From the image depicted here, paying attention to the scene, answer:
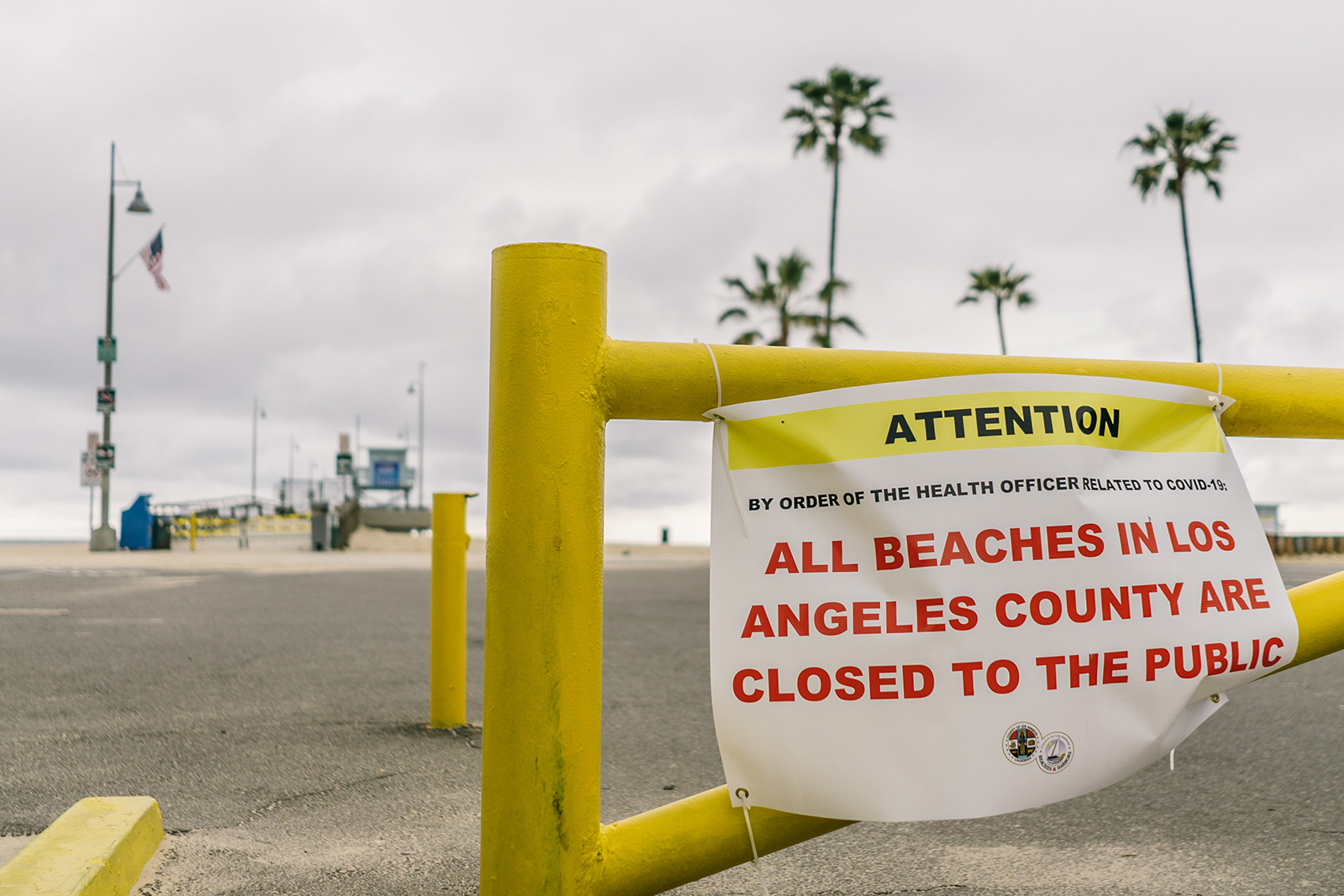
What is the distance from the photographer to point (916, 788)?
147 centimetres

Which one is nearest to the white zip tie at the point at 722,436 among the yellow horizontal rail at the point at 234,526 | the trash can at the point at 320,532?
the trash can at the point at 320,532

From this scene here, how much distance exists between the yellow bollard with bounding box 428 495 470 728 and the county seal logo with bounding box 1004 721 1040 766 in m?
3.63

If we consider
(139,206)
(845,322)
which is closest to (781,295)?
(845,322)

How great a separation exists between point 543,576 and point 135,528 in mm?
34435

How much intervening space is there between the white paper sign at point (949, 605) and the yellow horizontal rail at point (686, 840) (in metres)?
0.07

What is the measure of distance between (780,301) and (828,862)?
3014 centimetres

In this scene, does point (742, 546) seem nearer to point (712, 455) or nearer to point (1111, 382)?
point (712, 455)

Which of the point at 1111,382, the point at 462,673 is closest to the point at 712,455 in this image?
the point at 1111,382

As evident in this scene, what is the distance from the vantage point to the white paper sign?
1.46 metres

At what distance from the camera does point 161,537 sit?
32281mm

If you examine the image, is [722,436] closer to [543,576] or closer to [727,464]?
[727,464]

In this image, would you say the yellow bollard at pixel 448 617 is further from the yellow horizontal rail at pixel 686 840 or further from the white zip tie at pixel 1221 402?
the white zip tie at pixel 1221 402

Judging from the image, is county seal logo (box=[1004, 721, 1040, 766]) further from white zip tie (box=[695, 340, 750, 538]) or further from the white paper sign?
white zip tie (box=[695, 340, 750, 538])

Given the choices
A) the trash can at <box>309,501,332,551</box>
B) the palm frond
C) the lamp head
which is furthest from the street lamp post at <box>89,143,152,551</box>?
the palm frond
